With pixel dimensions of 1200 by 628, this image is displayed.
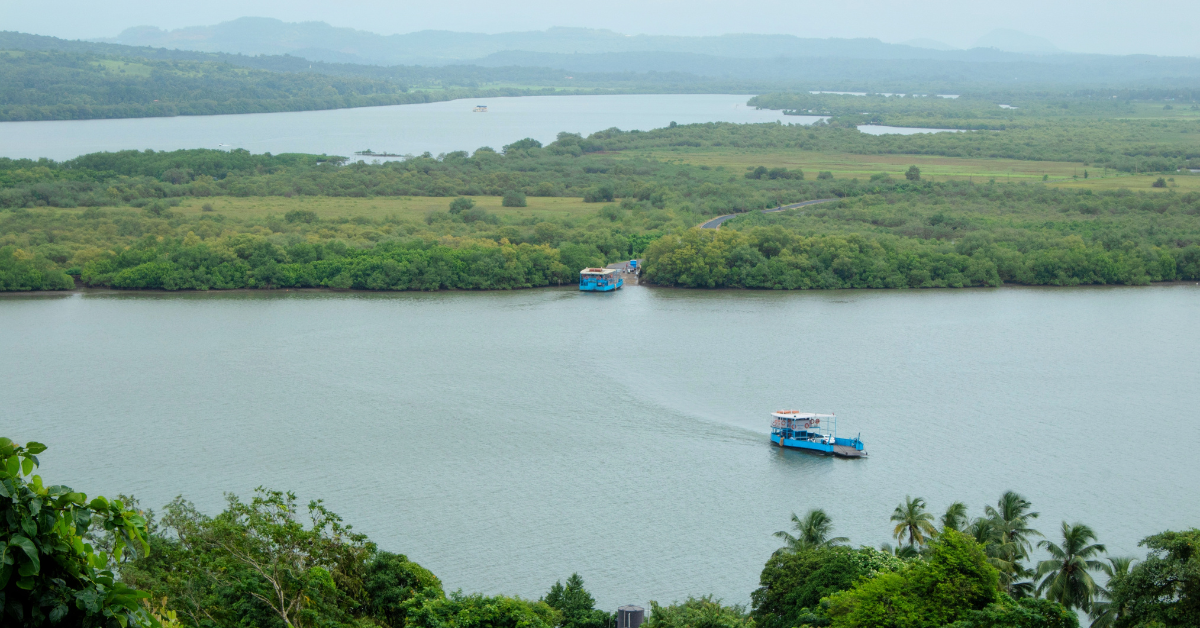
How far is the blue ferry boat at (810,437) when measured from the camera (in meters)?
26.2

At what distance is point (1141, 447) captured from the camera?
2669 centimetres

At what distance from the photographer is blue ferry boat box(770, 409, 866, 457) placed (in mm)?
26156

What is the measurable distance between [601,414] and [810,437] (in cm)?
533

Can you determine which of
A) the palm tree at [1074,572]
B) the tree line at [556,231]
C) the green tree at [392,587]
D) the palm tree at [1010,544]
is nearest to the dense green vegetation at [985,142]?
the tree line at [556,231]

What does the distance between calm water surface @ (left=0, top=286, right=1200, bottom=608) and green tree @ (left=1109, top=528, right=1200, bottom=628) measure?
748 cm

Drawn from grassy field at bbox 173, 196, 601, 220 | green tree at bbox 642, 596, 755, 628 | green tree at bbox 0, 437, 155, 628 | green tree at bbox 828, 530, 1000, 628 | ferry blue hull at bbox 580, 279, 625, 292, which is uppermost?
green tree at bbox 0, 437, 155, 628

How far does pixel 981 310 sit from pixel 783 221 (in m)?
16.1

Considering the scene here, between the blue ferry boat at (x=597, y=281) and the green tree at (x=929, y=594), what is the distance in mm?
32560

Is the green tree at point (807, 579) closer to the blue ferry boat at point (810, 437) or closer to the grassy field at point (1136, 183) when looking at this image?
the blue ferry boat at point (810, 437)

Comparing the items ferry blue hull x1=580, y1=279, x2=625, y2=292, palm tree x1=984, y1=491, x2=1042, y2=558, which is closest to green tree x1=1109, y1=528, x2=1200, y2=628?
palm tree x1=984, y1=491, x2=1042, y2=558

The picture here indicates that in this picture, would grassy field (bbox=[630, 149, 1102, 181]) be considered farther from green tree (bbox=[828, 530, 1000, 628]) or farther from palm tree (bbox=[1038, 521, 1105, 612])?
green tree (bbox=[828, 530, 1000, 628])

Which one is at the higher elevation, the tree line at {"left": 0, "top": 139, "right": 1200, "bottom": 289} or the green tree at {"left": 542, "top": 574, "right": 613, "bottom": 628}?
the tree line at {"left": 0, "top": 139, "right": 1200, "bottom": 289}

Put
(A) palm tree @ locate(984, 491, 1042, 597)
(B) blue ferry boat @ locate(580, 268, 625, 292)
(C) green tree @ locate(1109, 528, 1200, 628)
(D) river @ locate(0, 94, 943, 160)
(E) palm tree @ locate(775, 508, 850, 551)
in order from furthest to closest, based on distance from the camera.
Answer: (D) river @ locate(0, 94, 943, 160), (B) blue ferry boat @ locate(580, 268, 625, 292), (E) palm tree @ locate(775, 508, 850, 551), (A) palm tree @ locate(984, 491, 1042, 597), (C) green tree @ locate(1109, 528, 1200, 628)

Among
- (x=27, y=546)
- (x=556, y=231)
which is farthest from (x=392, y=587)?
(x=556, y=231)
